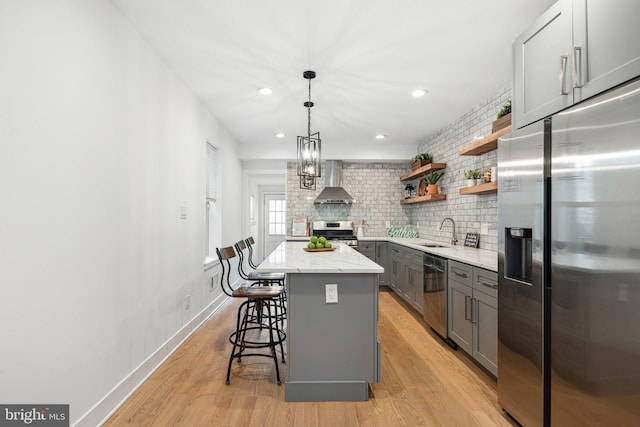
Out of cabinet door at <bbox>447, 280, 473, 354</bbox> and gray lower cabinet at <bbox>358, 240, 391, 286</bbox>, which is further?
gray lower cabinet at <bbox>358, 240, 391, 286</bbox>

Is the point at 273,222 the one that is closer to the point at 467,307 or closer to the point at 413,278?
the point at 413,278

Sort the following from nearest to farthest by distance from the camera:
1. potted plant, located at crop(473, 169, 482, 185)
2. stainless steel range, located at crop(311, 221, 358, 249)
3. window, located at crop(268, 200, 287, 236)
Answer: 1. potted plant, located at crop(473, 169, 482, 185)
2. stainless steel range, located at crop(311, 221, 358, 249)
3. window, located at crop(268, 200, 287, 236)

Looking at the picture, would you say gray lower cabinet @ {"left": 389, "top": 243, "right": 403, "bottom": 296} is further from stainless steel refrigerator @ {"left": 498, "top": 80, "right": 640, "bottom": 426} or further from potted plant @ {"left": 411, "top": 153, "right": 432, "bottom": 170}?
stainless steel refrigerator @ {"left": 498, "top": 80, "right": 640, "bottom": 426}

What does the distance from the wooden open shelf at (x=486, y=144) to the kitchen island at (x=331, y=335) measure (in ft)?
6.02

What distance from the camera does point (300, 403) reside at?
228cm

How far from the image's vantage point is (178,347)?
3.23m

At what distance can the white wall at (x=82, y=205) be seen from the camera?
146 cm

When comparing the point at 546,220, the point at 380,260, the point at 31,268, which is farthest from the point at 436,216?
the point at 31,268

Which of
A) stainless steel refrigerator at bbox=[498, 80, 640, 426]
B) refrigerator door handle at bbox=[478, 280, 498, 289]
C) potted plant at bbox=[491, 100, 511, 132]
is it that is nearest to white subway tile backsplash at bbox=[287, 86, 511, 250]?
potted plant at bbox=[491, 100, 511, 132]

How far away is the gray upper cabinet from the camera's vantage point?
1.42 meters

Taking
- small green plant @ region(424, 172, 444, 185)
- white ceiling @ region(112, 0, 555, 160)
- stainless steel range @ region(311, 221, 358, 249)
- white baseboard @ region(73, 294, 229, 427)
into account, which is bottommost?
white baseboard @ region(73, 294, 229, 427)

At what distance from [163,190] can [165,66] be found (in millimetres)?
1098

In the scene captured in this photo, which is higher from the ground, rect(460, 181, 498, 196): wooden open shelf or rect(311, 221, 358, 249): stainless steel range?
rect(460, 181, 498, 196): wooden open shelf

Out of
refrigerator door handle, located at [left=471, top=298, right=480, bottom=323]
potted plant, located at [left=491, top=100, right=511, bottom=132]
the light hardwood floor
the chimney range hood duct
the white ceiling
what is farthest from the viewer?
the chimney range hood duct
